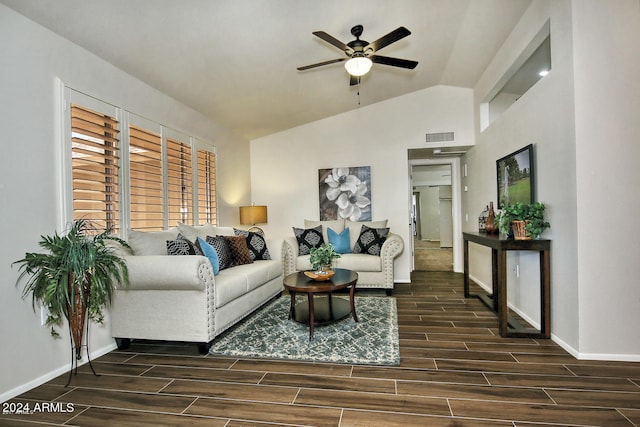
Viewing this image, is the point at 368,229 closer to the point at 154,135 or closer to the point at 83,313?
the point at 154,135

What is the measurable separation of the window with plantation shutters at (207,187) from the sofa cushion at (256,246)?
54cm

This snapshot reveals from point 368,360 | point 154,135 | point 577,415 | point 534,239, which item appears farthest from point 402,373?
point 154,135

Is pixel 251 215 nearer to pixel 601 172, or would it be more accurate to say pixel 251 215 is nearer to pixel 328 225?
pixel 328 225

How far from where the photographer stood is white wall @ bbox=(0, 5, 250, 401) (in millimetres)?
2133

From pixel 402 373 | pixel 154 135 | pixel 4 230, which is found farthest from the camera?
pixel 154 135

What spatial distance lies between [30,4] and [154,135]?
4.85ft

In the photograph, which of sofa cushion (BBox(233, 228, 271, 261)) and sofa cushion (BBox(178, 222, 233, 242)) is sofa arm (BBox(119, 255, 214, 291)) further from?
sofa cushion (BBox(233, 228, 271, 261))

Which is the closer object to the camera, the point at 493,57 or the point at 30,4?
the point at 30,4

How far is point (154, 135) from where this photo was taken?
11.6ft

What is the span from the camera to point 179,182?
397 cm

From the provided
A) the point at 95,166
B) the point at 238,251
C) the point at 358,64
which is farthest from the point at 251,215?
the point at 358,64

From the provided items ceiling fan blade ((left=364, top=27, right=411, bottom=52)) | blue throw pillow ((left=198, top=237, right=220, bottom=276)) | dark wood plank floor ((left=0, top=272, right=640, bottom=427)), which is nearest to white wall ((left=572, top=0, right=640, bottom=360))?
dark wood plank floor ((left=0, top=272, right=640, bottom=427))

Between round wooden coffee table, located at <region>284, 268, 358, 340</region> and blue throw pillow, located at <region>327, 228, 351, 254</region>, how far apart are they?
123 cm

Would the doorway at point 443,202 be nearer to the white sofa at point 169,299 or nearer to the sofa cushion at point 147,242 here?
the white sofa at point 169,299
